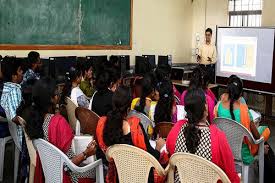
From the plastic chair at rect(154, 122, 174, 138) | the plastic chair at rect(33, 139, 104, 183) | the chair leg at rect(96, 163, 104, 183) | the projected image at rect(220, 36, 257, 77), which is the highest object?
the projected image at rect(220, 36, 257, 77)

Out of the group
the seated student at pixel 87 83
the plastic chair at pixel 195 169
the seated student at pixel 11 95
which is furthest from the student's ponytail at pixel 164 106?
the seated student at pixel 87 83

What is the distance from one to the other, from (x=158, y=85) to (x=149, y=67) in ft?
12.0

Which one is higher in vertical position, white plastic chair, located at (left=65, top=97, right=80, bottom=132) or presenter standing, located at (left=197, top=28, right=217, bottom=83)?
presenter standing, located at (left=197, top=28, right=217, bottom=83)

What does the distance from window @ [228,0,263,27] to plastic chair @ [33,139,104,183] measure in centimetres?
588

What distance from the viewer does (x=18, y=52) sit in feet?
17.1

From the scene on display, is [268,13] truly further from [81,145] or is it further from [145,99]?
[81,145]

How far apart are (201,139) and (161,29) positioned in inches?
234

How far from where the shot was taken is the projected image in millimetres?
6105

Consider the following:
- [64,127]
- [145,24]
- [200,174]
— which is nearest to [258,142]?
[200,174]

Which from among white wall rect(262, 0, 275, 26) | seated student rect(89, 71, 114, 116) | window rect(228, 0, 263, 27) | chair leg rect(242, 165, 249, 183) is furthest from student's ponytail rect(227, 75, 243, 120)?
window rect(228, 0, 263, 27)

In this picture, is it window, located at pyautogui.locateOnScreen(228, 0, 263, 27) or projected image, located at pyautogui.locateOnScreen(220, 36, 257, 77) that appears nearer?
projected image, located at pyautogui.locateOnScreen(220, 36, 257, 77)

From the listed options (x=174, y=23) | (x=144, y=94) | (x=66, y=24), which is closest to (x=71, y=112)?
(x=144, y=94)

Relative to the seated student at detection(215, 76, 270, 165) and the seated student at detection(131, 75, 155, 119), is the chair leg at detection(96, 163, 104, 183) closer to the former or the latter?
the seated student at detection(131, 75, 155, 119)

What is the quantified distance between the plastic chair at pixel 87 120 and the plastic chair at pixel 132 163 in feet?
2.93
